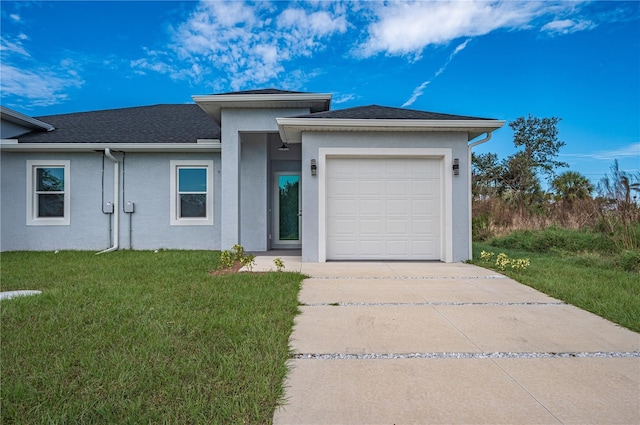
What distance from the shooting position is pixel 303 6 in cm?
1233

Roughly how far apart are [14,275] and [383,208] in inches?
289

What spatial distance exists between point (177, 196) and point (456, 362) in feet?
29.6

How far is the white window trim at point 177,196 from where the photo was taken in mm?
9828

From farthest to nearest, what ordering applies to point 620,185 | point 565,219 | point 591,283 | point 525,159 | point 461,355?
1. point 525,159
2. point 565,219
3. point 620,185
4. point 591,283
5. point 461,355

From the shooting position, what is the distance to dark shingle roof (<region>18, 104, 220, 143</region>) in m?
9.81

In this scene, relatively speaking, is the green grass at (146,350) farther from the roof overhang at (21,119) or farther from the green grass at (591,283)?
the roof overhang at (21,119)

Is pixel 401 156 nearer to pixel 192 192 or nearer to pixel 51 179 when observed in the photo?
pixel 192 192

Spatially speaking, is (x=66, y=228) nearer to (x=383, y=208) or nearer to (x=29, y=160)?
(x=29, y=160)

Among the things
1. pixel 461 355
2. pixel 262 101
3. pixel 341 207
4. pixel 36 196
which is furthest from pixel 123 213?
pixel 461 355

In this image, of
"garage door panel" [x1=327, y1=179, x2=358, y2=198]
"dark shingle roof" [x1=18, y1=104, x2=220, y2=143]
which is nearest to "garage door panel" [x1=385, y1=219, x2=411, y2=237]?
"garage door panel" [x1=327, y1=179, x2=358, y2=198]

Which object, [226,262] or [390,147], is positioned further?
[390,147]

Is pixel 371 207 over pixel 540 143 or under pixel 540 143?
under

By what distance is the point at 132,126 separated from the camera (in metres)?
11.0

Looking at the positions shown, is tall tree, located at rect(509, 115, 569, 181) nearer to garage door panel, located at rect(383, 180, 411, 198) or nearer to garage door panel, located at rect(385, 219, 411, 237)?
garage door panel, located at rect(383, 180, 411, 198)
